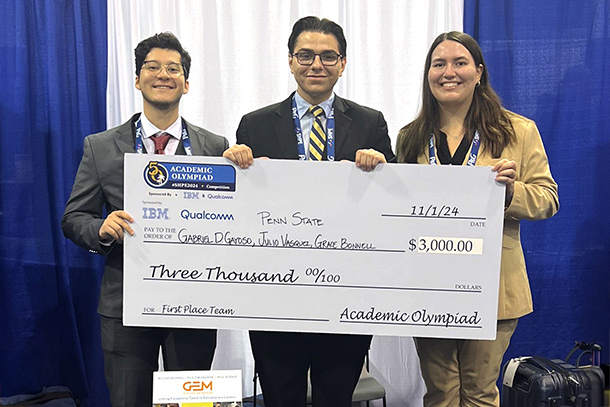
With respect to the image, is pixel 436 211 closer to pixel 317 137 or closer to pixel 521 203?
pixel 521 203

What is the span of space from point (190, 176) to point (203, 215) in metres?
0.14

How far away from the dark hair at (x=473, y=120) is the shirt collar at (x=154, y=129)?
2.81 feet

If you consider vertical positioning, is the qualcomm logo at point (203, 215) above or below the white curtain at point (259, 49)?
below

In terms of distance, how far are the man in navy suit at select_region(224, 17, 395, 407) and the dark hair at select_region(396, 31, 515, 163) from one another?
5.5 inches

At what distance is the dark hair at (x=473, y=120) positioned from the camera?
7.08 feet

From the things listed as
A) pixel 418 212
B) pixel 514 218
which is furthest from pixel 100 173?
pixel 514 218

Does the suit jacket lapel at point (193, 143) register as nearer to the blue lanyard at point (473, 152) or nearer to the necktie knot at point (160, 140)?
the necktie knot at point (160, 140)

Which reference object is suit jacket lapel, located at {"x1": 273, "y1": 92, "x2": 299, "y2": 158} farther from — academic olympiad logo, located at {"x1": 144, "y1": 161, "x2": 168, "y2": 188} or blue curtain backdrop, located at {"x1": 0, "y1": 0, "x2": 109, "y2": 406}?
blue curtain backdrop, located at {"x1": 0, "y1": 0, "x2": 109, "y2": 406}

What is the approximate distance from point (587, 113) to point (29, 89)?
10.1 ft

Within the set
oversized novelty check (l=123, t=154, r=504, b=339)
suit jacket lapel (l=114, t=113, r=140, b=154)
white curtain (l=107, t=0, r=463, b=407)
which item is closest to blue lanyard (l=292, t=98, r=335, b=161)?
oversized novelty check (l=123, t=154, r=504, b=339)

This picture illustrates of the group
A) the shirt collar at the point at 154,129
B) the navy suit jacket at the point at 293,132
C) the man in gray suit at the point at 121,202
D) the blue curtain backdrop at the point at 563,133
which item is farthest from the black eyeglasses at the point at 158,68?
the blue curtain backdrop at the point at 563,133

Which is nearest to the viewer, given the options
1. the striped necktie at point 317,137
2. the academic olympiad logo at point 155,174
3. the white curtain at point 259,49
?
the academic olympiad logo at point 155,174

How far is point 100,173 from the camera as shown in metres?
2.16

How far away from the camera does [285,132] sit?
2.18 meters
